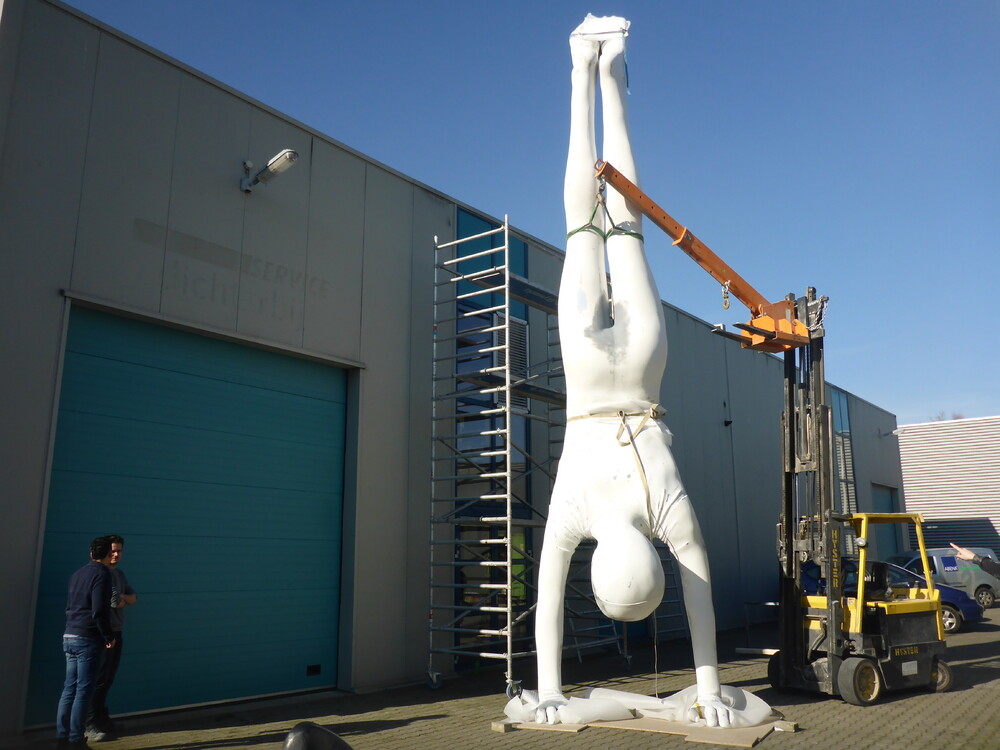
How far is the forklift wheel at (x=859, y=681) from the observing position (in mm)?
7633

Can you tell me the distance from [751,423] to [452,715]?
39.3ft

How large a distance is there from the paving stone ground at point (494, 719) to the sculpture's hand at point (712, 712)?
0.91ft

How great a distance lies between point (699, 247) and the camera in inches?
325

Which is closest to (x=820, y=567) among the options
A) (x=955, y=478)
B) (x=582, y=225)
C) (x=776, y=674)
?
(x=776, y=674)

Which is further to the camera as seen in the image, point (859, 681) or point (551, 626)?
point (859, 681)

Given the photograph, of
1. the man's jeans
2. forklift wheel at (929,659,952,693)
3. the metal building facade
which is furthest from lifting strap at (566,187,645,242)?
the metal building facade

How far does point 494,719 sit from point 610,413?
9.84ft

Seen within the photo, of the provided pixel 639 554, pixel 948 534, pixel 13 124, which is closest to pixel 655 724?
pixel 639 554

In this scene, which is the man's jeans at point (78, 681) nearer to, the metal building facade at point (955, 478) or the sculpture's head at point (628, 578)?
the sculpture's head at point (628, 578)

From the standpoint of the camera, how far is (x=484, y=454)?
29.6ft

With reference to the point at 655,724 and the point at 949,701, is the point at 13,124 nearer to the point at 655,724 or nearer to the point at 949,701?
the point at 655,724

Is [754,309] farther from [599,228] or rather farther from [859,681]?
[859,681]

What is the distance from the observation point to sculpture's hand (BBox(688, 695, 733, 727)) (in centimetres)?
634

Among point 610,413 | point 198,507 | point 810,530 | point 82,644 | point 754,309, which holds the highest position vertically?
point 754,309
